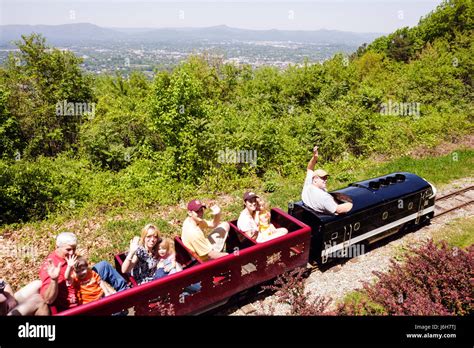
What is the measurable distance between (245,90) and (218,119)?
16328 mm

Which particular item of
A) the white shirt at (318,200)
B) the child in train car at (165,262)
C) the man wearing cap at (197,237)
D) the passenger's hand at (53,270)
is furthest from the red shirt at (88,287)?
the white shirt at (318,200)

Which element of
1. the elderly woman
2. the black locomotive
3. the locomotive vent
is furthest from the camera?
the locomotive vent

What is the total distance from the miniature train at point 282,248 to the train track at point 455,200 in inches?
42.8

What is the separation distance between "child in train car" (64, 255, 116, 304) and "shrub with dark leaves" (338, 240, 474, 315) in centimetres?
362

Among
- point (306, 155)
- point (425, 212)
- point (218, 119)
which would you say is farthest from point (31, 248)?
point (306, 155)

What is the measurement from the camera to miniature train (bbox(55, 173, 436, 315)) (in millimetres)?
4633

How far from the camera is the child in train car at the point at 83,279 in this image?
4.45 metres

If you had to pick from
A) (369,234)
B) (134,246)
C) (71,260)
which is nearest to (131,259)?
(134,246)

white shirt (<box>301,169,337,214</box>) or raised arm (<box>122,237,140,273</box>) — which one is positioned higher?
white shirt (<box>301,169,337,214</box>)

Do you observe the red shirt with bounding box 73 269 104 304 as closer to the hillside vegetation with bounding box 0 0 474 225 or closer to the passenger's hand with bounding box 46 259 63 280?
the passenger's hand with bounding box 46 259 63 280

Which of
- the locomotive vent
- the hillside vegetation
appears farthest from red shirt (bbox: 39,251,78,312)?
the locomotive vent

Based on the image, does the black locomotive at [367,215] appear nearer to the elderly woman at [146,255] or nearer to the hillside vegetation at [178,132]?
the elderly woman at [146,255]

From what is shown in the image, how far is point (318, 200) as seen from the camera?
6566mm

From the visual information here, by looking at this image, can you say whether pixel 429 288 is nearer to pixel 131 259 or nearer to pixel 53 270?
pixel 131 259
